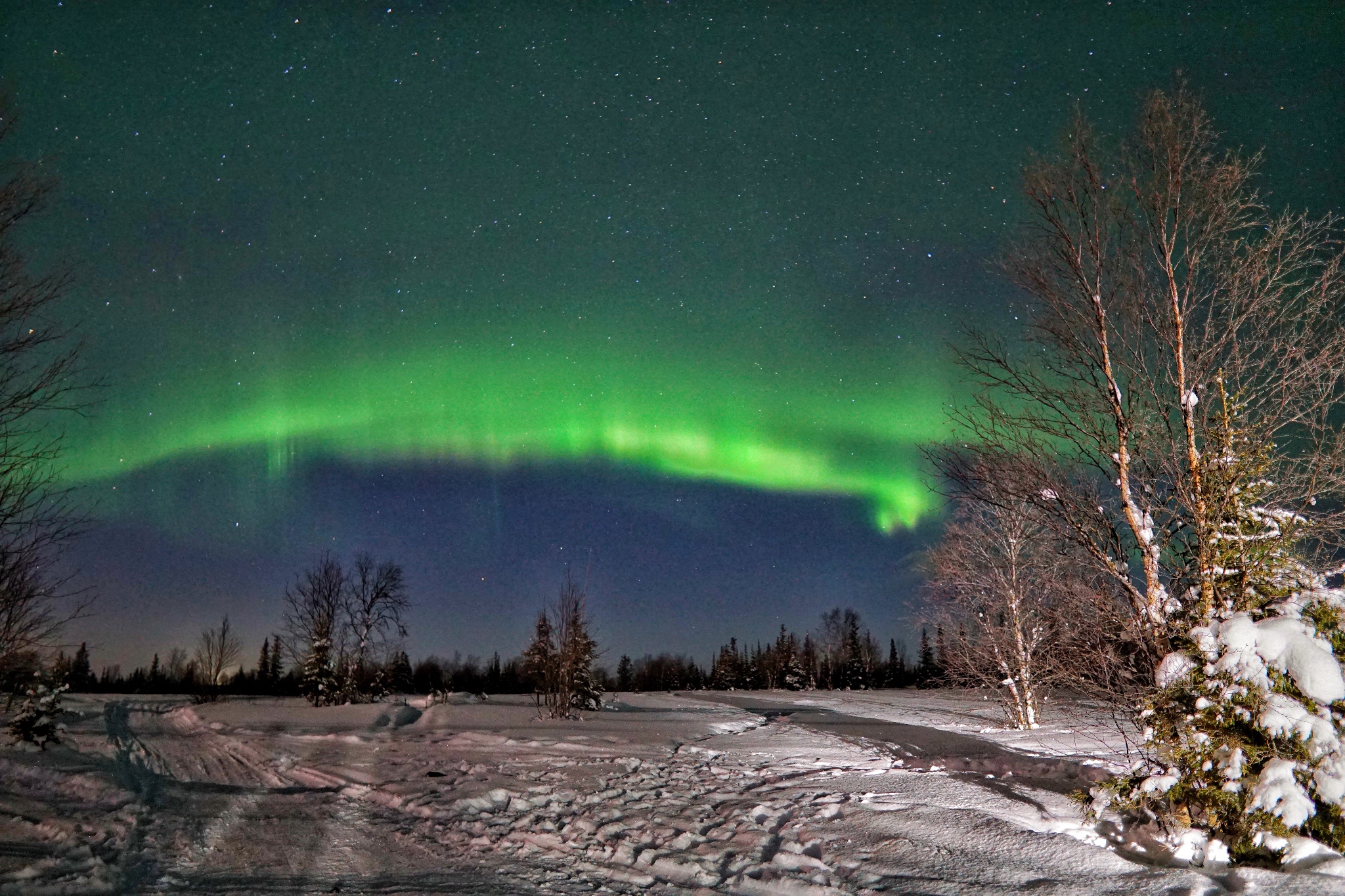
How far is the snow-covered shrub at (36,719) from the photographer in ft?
43.1

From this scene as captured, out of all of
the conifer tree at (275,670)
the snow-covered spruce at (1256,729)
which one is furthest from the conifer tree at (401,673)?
the snow-covered spruce at (1256,729)

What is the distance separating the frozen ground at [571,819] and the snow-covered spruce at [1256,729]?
422mm

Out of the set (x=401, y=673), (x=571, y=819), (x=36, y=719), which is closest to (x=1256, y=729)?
(x=571, y=819)

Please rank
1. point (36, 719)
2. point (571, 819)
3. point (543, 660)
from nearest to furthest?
point (571, 819) → point (36, 719) → point (543, 660)

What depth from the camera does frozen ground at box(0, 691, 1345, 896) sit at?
596 cm

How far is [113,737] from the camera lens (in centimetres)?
1695

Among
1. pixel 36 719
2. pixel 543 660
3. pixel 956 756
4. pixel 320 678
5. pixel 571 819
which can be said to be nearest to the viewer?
pixel 571 819

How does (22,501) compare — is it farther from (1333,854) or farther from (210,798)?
(1333,854)

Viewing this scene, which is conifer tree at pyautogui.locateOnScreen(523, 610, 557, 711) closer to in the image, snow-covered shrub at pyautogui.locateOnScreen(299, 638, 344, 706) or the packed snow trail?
the packed snow trail

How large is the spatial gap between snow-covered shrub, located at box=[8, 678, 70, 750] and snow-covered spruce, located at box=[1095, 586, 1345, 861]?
1672cm

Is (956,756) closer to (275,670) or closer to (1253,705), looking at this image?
(1253,705)

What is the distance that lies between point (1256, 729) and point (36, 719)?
17883 millimetres

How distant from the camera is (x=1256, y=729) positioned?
6.12 metres

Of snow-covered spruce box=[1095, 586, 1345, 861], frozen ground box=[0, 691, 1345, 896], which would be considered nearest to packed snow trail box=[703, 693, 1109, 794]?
frozen ground box=[0, 691, 1345, 896]
